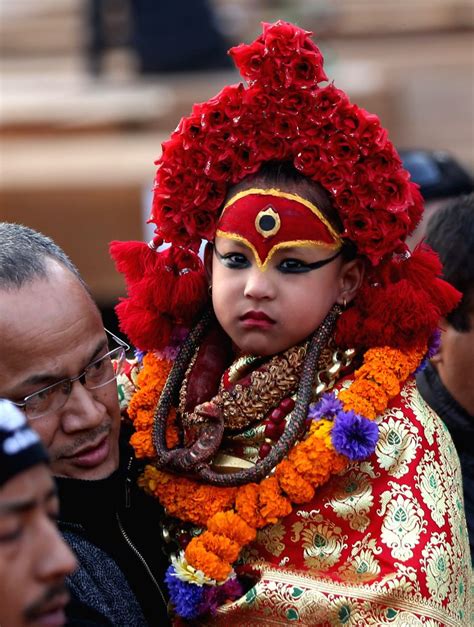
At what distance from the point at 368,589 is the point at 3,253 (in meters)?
1.50

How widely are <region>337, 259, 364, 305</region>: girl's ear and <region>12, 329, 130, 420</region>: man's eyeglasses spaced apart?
784 mm

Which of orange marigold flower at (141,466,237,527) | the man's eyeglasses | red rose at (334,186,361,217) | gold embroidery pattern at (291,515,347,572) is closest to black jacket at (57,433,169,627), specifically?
→ orange marigold flower at (141,466,237,527)

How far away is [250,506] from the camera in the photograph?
3.59 metres

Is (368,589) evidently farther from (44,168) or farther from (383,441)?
(44,168)

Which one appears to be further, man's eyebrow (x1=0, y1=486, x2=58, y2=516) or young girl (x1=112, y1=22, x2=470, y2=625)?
young girl (x1=112, y1=22, x2=470, y2=625)

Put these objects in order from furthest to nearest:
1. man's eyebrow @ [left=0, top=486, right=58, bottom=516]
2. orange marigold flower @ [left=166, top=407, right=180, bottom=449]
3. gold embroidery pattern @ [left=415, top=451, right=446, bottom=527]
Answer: orange marigold flower @ [left=166, top=407, right=180, bottom=449] → gold embroidery pattern @ [left=415, top=451, right=446, bottom=527] → man's eyebrow @ [left=0, top=486, right=58, bottom=516]

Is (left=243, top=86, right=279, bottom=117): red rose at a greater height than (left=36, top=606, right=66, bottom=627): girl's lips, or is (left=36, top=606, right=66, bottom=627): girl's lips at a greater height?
(left=243, top=86, right=279, bottom=117): red rose

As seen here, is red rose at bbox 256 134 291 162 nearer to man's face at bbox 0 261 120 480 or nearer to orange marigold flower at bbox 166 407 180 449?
man's face at bbox 0 261 120 480

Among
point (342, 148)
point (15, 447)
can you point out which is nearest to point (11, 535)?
point (15, 447)

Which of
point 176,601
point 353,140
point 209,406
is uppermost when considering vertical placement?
point 353,140

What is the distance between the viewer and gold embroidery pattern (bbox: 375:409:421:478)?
11.6 ft

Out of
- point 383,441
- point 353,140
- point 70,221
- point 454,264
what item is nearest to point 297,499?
point 383,441

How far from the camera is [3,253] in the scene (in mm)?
3576

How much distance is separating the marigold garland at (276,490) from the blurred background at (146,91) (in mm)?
6233
